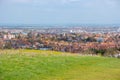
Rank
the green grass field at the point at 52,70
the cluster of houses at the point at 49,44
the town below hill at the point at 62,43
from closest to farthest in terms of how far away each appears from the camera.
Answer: the green grass field at the point at 52,70 < the town below hill at the point at 62,43 < the cluster of houses at the point at 49,44

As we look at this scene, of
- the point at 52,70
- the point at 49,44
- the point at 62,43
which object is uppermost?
the point at 52,70

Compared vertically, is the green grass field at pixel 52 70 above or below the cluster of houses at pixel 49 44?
above

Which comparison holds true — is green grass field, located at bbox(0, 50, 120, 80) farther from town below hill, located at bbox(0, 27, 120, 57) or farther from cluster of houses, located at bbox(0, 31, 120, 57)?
cluster of houses, located at bbox(0, 31, 120, 57)

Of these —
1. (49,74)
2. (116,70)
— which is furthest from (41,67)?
(116,70)

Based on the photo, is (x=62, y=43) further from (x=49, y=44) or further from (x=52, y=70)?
(x=52, y=70)

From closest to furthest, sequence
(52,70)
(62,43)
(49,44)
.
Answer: (52,70) → (49,44) → (62,43)

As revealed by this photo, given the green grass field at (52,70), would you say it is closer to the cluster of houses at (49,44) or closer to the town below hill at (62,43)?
the town below hill at (62,43)

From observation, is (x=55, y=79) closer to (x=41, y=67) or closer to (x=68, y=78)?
(x=68, y=78)

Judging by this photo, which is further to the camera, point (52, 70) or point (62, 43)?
point (62, 43)

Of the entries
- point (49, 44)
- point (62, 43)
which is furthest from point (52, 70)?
point (62, 43)

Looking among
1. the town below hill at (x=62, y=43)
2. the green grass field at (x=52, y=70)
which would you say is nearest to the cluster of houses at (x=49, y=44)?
the town below hill at (x=62, y=43)

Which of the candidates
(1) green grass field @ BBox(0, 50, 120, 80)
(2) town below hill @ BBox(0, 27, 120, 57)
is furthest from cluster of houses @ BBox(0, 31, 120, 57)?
(1) green grass field @ BBox(0, 50, 120, 80)

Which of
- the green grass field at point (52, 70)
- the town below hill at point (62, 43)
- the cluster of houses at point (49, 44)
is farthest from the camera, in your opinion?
the cluster of houses at point (49, 44)

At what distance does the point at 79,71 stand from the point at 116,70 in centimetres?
171
